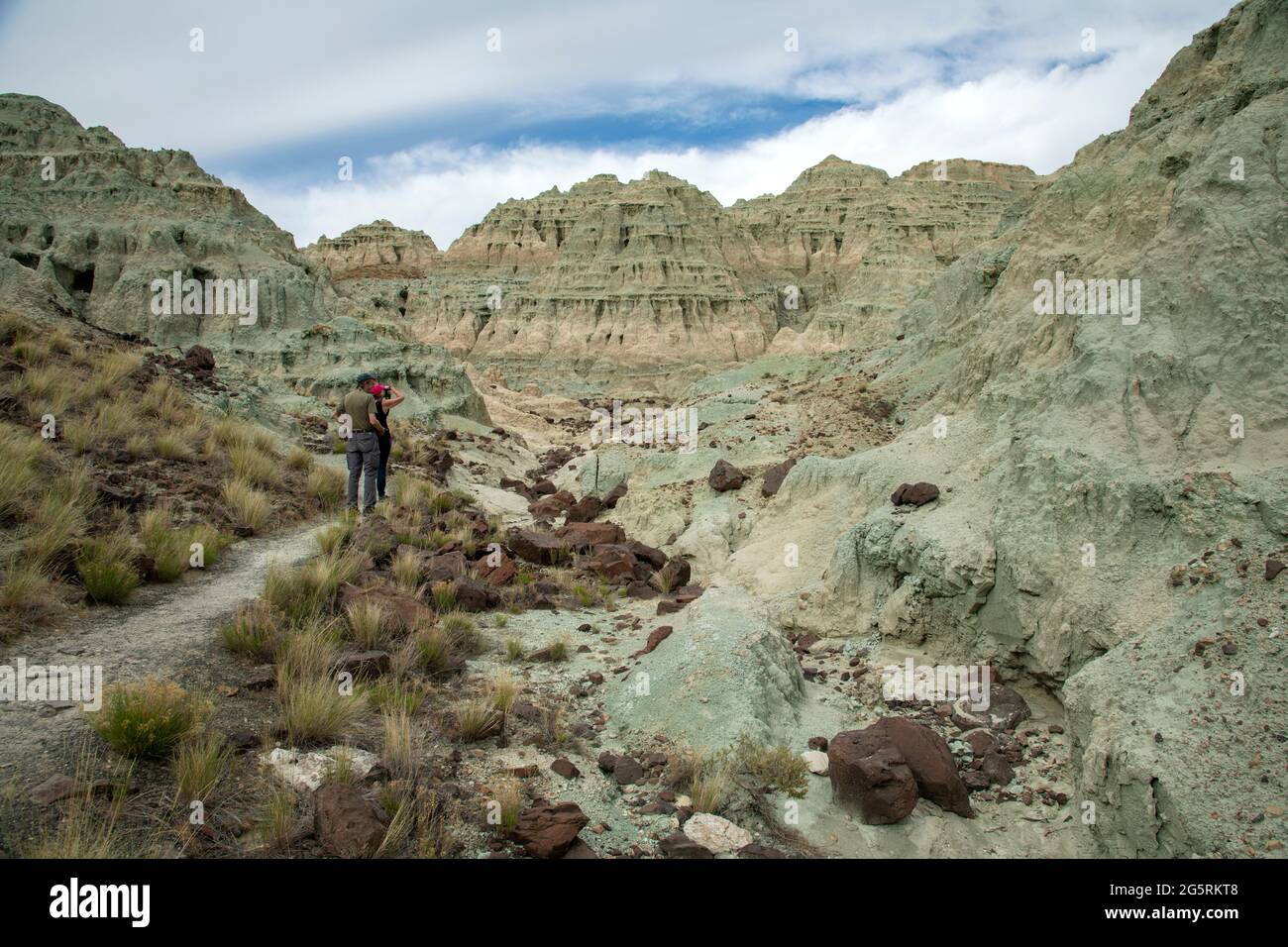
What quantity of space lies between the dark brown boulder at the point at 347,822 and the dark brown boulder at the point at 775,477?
7851 mm

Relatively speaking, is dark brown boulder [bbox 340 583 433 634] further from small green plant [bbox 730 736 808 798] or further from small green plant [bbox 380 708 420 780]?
small green plant [bbox 730 736 808 798]

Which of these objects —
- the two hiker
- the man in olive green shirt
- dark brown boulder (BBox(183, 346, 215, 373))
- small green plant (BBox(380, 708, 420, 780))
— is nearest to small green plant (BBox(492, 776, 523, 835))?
small green plant (BBox(380, 708, 420, 780))

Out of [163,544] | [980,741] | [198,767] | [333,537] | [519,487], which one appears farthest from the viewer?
[519,487]

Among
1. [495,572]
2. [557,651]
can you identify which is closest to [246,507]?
[495,572]

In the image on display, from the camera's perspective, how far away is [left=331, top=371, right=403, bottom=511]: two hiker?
9789 millimetres

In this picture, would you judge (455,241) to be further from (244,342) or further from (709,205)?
(244,342)

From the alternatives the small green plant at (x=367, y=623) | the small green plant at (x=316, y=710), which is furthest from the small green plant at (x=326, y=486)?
the small green plant at (x=316, y=710)

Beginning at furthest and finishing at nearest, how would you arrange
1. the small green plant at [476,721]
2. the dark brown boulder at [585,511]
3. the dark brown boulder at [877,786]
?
the dark brown boulder at [585,511], the small green plant at [476,721], the dark brown boulder at [877,786]

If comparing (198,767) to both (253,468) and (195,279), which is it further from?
(195,279)

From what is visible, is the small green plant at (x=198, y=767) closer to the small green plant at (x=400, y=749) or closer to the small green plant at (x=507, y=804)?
the small green plant at (x=400, y=749)

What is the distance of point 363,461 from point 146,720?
6.78m

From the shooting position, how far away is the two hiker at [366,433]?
9789 mm

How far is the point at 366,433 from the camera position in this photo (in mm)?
9969

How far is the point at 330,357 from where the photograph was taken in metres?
23.4
